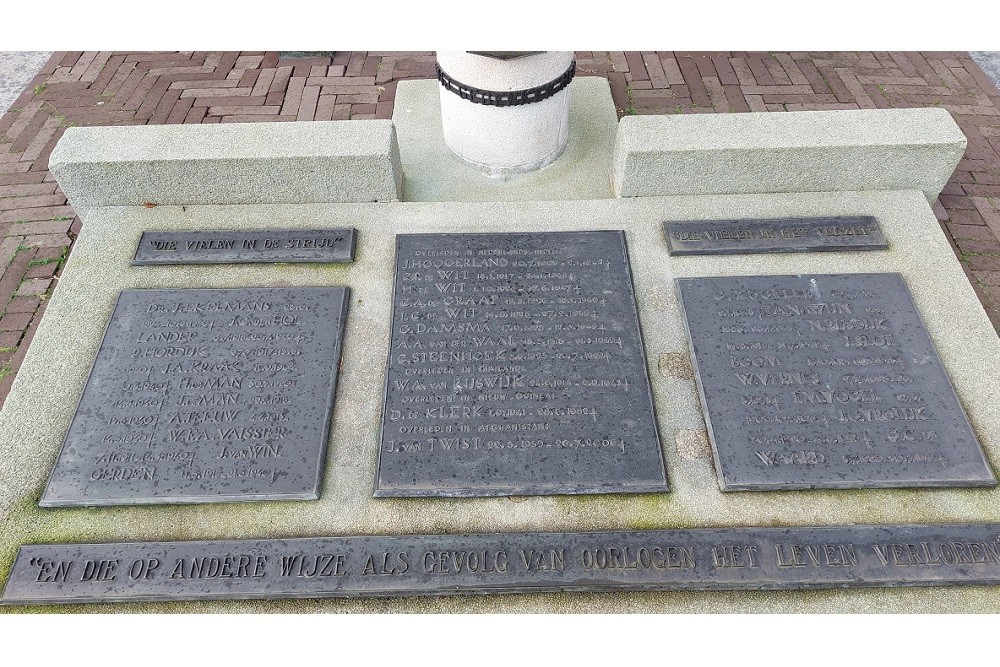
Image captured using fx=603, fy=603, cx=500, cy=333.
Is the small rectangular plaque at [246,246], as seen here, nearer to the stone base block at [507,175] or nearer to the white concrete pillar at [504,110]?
the stone base block at [507,175]

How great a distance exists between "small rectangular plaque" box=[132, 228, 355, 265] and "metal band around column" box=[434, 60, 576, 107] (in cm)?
109

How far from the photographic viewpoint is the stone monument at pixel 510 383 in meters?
2.20

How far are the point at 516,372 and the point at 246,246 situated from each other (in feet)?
5.02

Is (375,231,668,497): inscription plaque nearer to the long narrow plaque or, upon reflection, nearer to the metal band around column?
the long narrow plaque

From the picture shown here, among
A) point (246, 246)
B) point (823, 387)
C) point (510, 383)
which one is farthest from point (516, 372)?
point (246, 246)

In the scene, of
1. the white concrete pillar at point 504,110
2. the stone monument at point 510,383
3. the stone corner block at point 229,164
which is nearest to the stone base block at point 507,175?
the white concrete pillar at point 504,110

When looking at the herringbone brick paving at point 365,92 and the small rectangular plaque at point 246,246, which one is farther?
the herringbone brick paving at point 365,92

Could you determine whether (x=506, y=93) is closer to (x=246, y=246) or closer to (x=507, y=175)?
(x=507, y=175)

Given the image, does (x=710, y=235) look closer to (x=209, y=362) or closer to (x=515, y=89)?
(x=515, y=89)

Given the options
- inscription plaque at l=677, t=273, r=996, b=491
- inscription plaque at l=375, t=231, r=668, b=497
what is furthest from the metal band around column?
inscription plaque at l=677, t=273, r=996, b=491

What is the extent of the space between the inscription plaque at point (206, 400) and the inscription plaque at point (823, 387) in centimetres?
167

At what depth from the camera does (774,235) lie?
306 cm

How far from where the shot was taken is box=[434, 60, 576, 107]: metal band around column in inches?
135

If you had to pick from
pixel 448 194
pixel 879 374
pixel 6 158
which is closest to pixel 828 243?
pixel 879 374
